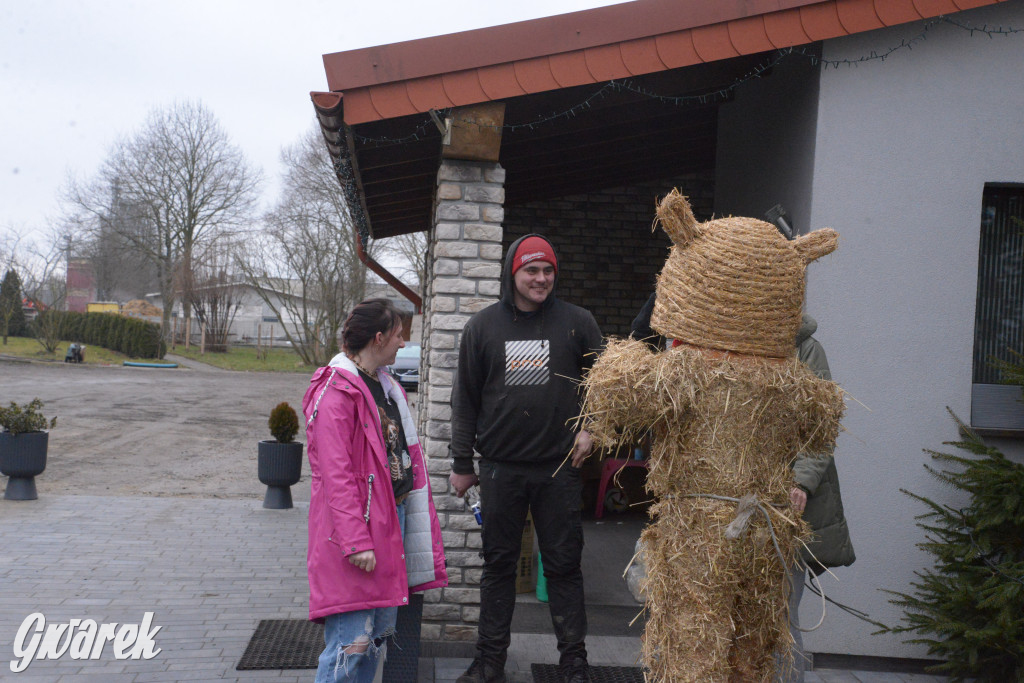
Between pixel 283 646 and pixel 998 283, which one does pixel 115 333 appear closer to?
pixel 283 646

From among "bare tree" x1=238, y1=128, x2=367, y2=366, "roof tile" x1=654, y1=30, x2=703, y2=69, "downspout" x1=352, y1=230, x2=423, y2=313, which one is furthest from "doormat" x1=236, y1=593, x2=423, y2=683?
"bare tree" x1=238, y1=128, x2=367, y2=366

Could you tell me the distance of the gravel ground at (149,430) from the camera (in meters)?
9.66

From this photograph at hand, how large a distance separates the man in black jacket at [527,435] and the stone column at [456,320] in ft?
2.22

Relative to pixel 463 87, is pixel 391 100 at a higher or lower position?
lower

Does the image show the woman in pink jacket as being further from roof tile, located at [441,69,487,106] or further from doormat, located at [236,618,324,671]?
roof tile, located at [441,69,487,106]

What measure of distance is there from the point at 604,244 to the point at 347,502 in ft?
23.7

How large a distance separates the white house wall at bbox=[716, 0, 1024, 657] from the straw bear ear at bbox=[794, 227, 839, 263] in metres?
1.91

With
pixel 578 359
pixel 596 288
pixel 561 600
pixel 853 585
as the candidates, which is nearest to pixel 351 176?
pixel 578 359

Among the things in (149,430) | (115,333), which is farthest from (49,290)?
(149,430)

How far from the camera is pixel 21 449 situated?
26.3 ft

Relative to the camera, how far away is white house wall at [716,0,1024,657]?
4.43 m

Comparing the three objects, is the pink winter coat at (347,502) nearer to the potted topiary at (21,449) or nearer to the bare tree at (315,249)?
the potted topiary at (21,449)

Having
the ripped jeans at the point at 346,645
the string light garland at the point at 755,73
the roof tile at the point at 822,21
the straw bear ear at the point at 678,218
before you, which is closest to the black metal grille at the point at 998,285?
the string light garland at the point at 755,73

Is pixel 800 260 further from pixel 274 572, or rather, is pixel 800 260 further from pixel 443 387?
pixel 274 572
